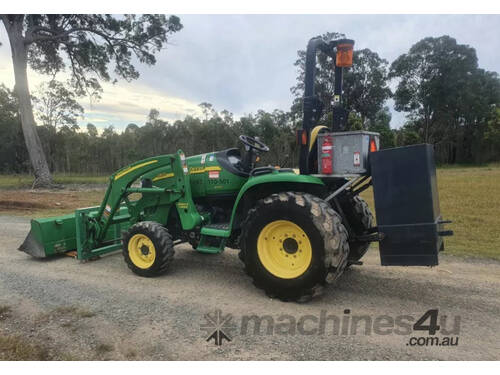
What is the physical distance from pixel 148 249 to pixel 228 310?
1640 mm

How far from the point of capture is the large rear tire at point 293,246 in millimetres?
3646

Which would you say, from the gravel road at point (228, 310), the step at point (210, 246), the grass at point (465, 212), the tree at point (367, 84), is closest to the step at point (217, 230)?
the step at point (210, 246)

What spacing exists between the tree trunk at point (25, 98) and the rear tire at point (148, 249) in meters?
17.4

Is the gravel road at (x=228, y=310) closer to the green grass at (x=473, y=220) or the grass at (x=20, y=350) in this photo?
the grass at (x=20, y=350)

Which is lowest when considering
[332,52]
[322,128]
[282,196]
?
[282,196]

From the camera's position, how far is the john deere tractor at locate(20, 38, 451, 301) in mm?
3625

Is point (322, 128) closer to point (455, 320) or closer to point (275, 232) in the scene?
point (275, 232)

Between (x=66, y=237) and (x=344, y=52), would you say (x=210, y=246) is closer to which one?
(x=66, y=237)

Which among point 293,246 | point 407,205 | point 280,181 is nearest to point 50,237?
point 280,181

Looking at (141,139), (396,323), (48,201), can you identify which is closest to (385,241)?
(396,323)

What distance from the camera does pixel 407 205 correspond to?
11.8 feet

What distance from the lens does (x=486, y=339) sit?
311cm

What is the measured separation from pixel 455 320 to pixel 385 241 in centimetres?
95

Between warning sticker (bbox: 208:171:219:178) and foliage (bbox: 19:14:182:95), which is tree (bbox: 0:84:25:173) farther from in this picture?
warning sticker (bbox: 208:171:219:178)
